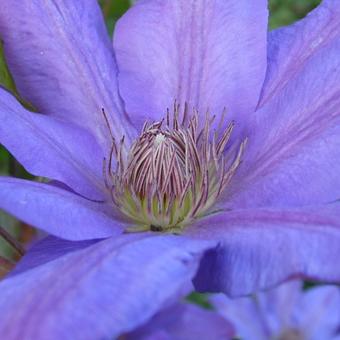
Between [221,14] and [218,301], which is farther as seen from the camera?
[218,301]

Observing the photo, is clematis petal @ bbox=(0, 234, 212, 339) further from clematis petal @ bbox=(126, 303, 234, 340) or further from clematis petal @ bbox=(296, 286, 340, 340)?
clematis petal @ bbox=(296, 286, 340, 340)

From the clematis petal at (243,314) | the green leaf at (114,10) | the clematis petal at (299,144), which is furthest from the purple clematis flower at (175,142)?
the clematis petal at (243,314)

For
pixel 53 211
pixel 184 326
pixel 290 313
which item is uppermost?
pixel 53 211

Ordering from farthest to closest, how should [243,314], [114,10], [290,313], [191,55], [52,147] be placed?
[290,313], [243,314], [114,10], [191,55], [52,147]

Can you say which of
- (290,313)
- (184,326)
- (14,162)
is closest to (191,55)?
(14,162)

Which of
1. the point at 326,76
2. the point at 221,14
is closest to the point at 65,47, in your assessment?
the point at 221,14

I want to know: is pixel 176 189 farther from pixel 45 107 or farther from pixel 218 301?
pixel 218 301

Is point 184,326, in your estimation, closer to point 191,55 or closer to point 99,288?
point 99,288

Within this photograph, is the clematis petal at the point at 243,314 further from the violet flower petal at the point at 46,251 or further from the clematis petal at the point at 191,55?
the violet flower petal at the point at 46,251
